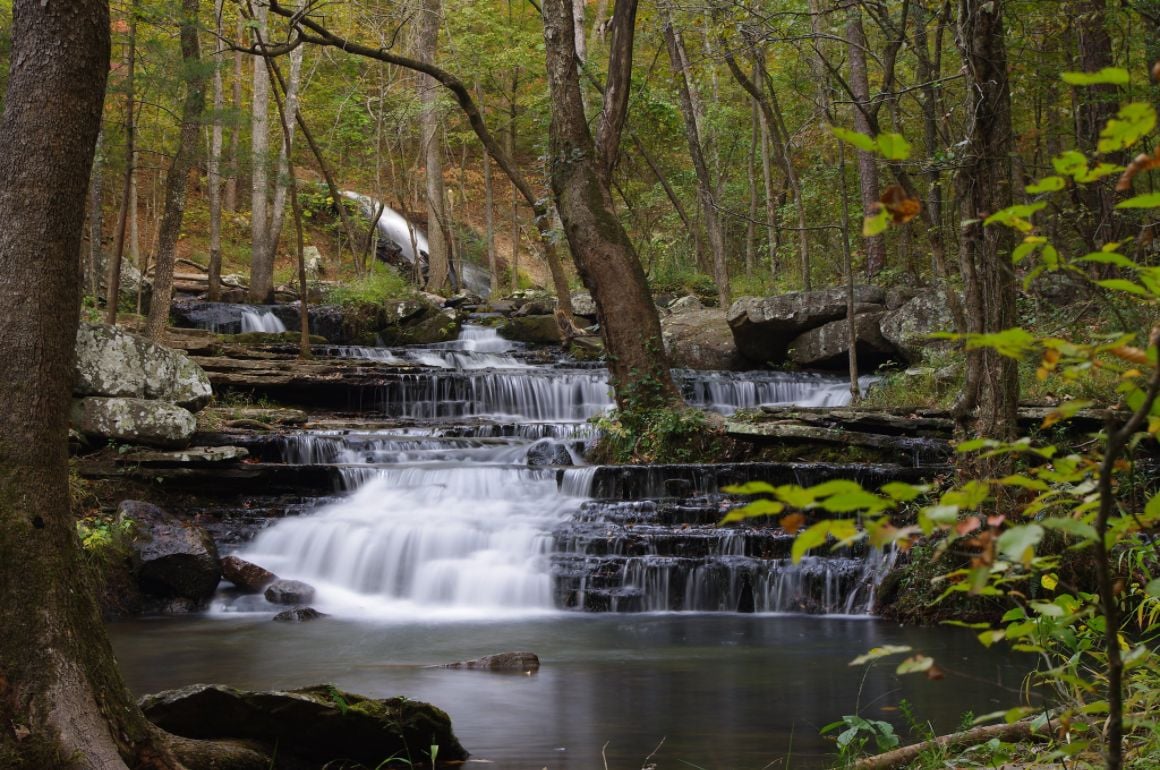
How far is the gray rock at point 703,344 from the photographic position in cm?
1819

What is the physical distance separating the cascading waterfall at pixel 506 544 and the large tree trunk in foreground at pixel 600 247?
124cm

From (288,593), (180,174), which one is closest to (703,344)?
(180,174)

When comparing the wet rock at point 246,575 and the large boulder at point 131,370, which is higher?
the large boulder at point 131,370

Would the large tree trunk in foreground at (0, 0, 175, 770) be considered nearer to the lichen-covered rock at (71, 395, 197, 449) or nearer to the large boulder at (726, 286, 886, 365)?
the lichen-covered rock at (71, 395, 197, 449)

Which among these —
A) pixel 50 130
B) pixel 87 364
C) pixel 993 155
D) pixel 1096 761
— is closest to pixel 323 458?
pixel 87 364

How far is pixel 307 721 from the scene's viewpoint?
398 cm

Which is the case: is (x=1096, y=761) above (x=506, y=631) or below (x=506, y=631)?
above

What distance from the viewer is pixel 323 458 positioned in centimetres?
1264

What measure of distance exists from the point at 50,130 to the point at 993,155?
6.55 meters

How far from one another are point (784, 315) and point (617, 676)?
11569mm

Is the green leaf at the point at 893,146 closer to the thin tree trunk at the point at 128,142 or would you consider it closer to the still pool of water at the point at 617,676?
the still pool of water at the point at 617,676

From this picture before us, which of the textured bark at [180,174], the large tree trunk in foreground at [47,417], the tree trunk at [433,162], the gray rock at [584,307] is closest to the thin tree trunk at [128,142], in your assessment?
the textured bark at [180,174]

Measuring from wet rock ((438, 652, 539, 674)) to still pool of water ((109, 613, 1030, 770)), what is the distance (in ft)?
0.53

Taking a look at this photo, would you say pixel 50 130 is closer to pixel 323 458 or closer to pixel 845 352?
pixel 323 458
